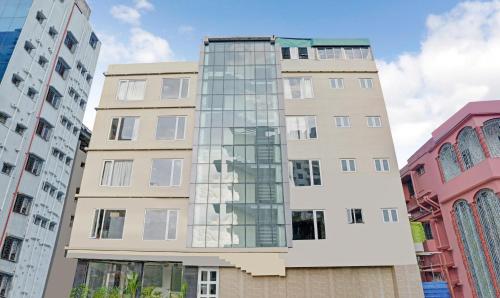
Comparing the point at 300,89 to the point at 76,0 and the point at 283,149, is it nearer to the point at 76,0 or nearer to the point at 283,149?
the point at 283,149

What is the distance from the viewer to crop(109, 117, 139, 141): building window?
23.1m

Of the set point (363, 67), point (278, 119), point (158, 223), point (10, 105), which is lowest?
point (158, 223)

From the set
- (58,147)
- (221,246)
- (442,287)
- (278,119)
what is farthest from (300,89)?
(58,147)

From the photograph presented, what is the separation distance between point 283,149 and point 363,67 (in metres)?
8.91

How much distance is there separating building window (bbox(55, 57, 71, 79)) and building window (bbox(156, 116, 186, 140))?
13391 millimetres

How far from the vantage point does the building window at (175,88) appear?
24266 millimetres

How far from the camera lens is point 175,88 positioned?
24547mm

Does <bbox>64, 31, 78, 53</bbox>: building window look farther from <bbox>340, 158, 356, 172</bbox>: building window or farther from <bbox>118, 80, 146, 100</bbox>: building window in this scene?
<bbox>340, 158, 356, 172</bbox>: building window

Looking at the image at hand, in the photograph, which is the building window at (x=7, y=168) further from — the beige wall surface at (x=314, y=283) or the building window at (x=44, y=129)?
the beige wall surface at (x=314, y=283)

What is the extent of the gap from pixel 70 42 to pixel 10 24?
5764 mm

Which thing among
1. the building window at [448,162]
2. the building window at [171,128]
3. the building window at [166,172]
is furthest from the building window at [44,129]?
the building window at [448,162]

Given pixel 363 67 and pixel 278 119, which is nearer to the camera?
pixel 278 119

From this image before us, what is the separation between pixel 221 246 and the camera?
19609 mm

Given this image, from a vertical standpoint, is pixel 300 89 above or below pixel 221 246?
above
